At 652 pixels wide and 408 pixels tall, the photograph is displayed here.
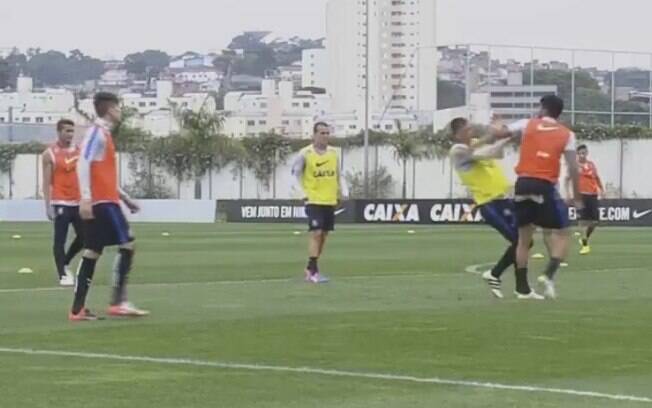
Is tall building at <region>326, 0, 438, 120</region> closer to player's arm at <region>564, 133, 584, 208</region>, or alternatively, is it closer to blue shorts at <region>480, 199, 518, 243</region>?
blue shorts at <region>480, 199, 518, 243</region>

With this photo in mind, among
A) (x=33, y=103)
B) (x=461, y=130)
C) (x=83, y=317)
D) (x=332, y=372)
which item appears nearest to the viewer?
(x=332, y=372)

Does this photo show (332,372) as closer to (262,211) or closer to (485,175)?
(485,175)

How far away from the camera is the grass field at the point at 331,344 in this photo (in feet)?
31.8

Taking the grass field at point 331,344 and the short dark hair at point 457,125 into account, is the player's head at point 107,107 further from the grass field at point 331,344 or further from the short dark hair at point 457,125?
the short dark hair at point 457,125

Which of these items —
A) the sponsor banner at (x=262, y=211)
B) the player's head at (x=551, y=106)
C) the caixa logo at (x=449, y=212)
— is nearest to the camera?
the player's head at (x=551, y=106)

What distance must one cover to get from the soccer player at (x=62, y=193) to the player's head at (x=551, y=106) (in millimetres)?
5799

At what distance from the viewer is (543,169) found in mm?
16562

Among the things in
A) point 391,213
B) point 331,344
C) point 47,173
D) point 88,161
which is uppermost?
point 88,161

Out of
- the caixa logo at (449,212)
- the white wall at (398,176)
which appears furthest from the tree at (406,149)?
the caixa logo at (449,212)

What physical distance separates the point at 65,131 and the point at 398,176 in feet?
188

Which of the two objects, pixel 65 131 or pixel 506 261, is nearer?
pixel 506 261

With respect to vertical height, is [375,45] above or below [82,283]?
above

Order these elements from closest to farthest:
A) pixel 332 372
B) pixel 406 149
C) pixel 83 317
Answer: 1. pixel 332 372
2. pixel 83 317
3. pixel 406 149

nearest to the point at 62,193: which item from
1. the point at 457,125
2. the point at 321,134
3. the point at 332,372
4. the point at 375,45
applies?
the point at 321,134
